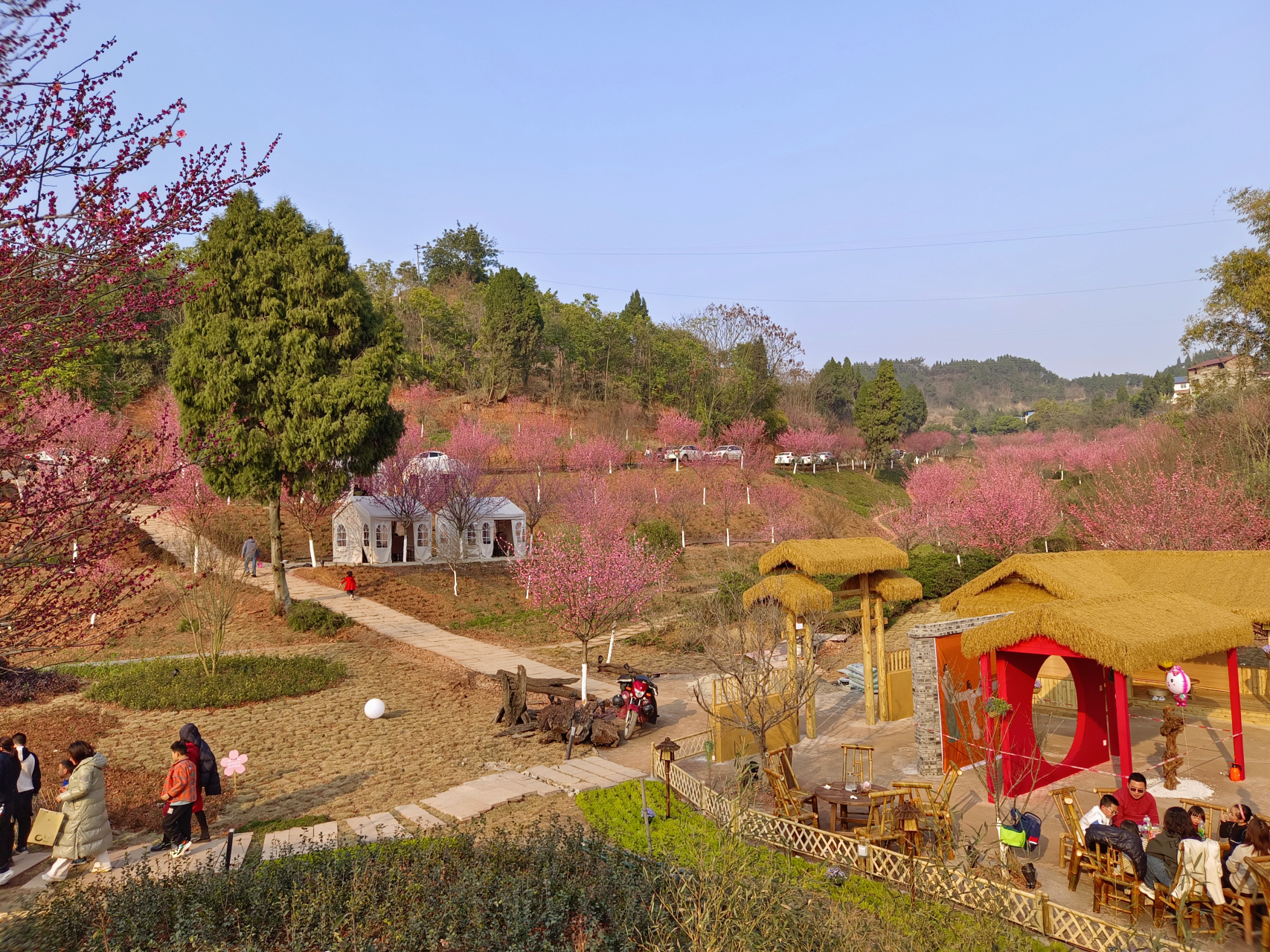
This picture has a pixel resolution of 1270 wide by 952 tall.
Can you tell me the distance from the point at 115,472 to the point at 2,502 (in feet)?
2.38

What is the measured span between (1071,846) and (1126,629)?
340 centimetres

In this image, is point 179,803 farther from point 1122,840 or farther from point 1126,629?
point 1126,629

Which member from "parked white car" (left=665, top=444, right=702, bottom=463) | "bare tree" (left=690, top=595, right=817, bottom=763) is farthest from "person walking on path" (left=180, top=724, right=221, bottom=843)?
"parked white car" (left=665, top=444, right=702, bottom=463)

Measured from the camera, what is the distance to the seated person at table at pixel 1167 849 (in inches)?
311

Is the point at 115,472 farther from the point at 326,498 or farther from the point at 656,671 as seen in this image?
the point at 326,498

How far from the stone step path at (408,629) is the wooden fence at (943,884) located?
8.97 meters

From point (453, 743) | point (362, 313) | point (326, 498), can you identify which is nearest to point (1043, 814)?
point (453, 743)

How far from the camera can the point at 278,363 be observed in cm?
2428

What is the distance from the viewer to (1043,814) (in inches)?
424

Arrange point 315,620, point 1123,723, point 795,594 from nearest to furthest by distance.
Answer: point 1123,723 < point 795,594 < point 315,620

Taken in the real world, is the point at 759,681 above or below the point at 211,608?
below

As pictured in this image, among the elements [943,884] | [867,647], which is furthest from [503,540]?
[943,884]

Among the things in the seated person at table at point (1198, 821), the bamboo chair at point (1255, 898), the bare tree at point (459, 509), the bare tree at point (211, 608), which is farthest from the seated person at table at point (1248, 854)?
the bare tree at point (459, 509)

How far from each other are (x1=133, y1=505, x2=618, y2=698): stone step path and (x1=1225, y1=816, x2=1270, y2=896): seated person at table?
1237 cm
